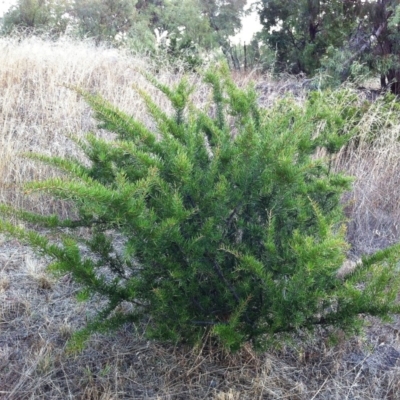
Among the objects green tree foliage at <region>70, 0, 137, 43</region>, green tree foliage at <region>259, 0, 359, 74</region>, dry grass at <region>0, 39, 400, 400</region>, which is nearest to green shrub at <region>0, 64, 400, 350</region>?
dry grass at <region>0, 39, 400, 400</region>

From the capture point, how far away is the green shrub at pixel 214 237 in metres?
1.70

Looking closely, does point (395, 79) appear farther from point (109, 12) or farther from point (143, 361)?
point (109, 12)

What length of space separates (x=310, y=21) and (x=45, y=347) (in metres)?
7.89

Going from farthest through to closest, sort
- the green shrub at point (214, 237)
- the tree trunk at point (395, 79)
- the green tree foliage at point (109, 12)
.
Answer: the green tree foliage at point (109, 12) → the tree trunk at point (395, 79) → the green shrub at point (214, 237)

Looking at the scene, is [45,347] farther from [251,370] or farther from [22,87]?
[22,87]

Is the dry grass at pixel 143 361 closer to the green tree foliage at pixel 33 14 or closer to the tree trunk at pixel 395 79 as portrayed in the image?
the tree trunk at pixel 395 79

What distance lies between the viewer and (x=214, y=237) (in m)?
1.88

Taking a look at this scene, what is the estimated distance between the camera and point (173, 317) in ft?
6.54

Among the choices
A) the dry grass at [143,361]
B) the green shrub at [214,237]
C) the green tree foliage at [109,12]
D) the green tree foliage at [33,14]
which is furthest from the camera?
the green tree foliage at [109,12]

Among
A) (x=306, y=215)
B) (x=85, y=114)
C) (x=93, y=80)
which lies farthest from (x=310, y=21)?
(x=306, y=215)

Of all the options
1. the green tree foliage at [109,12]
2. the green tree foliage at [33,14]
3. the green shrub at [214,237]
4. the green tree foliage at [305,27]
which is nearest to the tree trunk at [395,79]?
the green tree foliage at [305,27]

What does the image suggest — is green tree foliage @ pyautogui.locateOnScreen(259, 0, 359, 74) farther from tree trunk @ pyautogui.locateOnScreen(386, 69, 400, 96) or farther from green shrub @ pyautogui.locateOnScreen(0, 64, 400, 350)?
green shrub @ pyautogui.locateOnScreen(0, 64, 400, 350)

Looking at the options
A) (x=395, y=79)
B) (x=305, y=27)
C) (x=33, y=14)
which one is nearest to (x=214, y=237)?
(x=395, y=79)

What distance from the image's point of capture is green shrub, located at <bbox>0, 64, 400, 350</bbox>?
1696 mm
